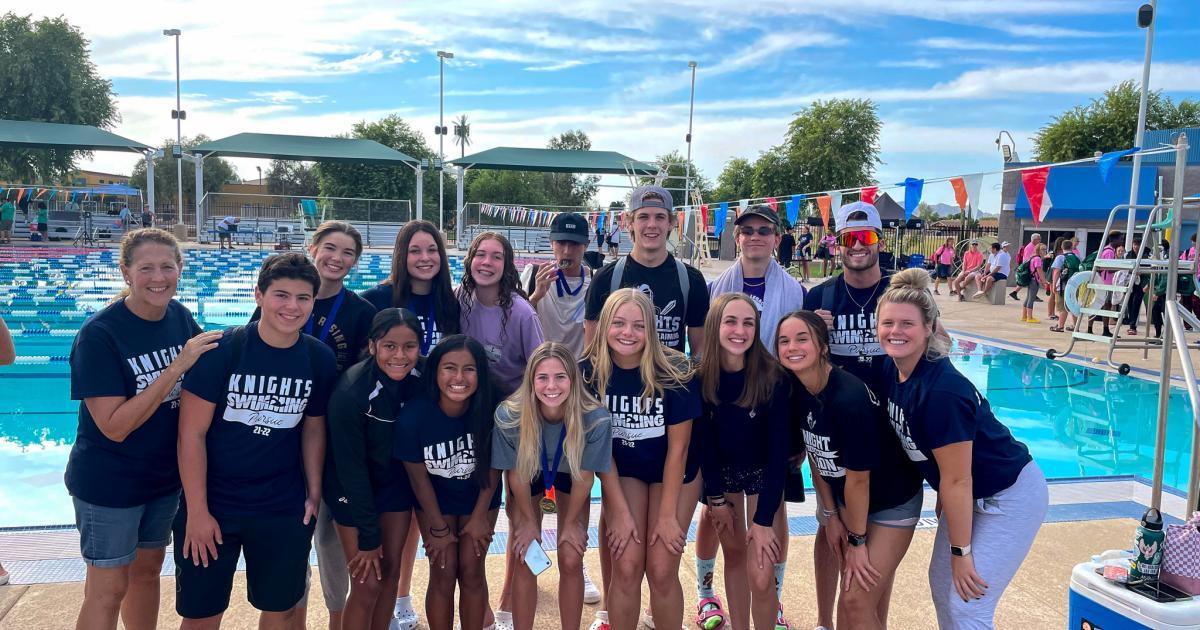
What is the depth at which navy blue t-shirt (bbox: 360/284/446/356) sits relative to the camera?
3.35 metres

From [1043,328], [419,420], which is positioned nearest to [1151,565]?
[419,420]

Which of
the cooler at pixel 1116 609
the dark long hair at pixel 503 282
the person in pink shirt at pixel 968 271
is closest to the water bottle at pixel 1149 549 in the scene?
the cooler at pixel 1116 609

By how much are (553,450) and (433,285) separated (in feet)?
3.41

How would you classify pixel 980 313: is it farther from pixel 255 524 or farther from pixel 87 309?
pixel 87 309

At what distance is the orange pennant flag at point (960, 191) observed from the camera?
30.4 feet

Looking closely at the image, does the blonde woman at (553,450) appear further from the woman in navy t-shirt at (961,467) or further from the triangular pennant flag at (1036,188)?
the triangular pennant flag at (1036,188)

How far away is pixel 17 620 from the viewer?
2.96 metres

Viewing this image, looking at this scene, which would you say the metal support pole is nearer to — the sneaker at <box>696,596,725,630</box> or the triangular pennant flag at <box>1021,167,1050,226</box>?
the sneaker at <box>696,596,725,630</box>

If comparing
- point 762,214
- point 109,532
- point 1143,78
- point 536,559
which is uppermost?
point 1143,78

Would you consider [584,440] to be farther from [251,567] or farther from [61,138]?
[61,138]

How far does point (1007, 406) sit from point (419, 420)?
7.80 meters

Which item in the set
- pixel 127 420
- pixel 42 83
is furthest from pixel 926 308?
pixel 42 83

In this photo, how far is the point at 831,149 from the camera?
3856 cm

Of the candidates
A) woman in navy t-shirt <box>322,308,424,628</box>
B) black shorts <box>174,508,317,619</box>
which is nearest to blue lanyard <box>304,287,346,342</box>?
woman in navy t-shirt <box>322,308,424,628</box>
